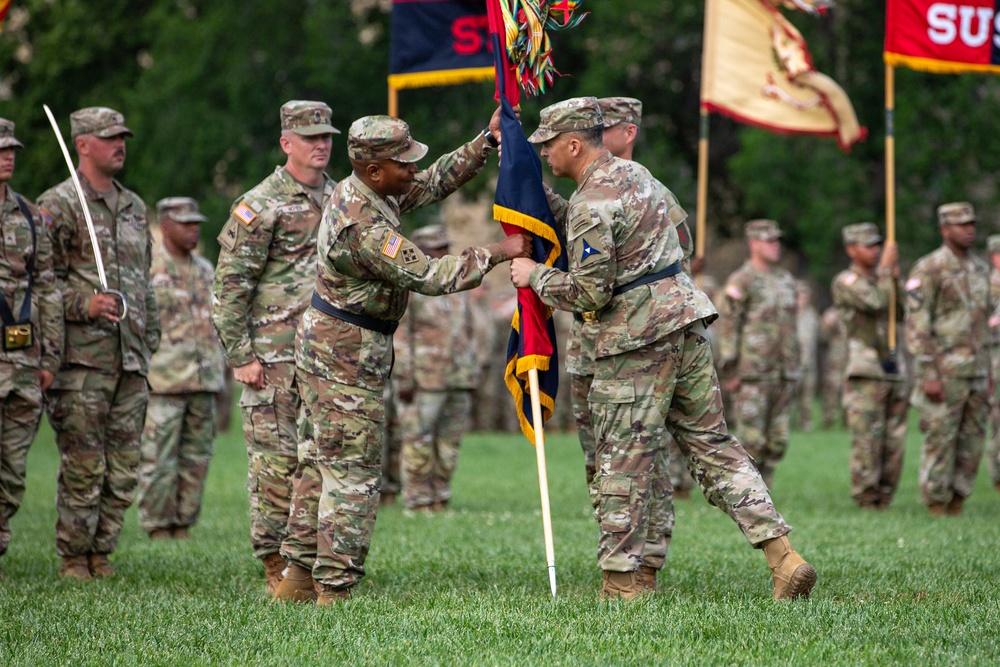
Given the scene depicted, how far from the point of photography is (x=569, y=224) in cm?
711

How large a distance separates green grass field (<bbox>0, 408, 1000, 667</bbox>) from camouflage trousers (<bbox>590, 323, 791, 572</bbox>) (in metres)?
0.40

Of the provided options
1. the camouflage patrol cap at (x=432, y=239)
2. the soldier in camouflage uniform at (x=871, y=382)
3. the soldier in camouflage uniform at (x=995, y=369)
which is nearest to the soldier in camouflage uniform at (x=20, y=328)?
the camouflage patrol cap at (x=432, y=239)

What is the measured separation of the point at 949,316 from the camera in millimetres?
12883

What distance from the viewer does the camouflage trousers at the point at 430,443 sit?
13477 mm

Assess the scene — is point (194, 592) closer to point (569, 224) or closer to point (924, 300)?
point (569, 224)

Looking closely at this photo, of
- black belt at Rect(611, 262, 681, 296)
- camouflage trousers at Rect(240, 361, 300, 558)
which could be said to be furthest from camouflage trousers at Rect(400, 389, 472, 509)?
black belt at Rect(611, 262, 681, 296)

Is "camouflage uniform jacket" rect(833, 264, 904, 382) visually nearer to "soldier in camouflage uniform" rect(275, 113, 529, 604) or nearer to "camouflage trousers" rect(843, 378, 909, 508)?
"camouflage trousers" rect(843, 378, 909, 508)

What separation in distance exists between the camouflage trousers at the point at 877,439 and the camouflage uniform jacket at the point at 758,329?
111 centimetres

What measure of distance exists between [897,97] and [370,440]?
2499 centimetres

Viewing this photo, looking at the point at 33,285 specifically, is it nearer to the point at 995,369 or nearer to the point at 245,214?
the point at 245,214

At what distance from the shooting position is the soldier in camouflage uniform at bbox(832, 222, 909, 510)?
1335cm

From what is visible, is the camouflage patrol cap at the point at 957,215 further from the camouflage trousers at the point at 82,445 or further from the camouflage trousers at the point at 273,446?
the camouflage trousers at the point at 82,445

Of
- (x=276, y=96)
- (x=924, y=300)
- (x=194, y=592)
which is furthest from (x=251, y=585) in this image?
(x=276, y=96)

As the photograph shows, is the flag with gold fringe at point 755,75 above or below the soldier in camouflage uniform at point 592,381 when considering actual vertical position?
above
